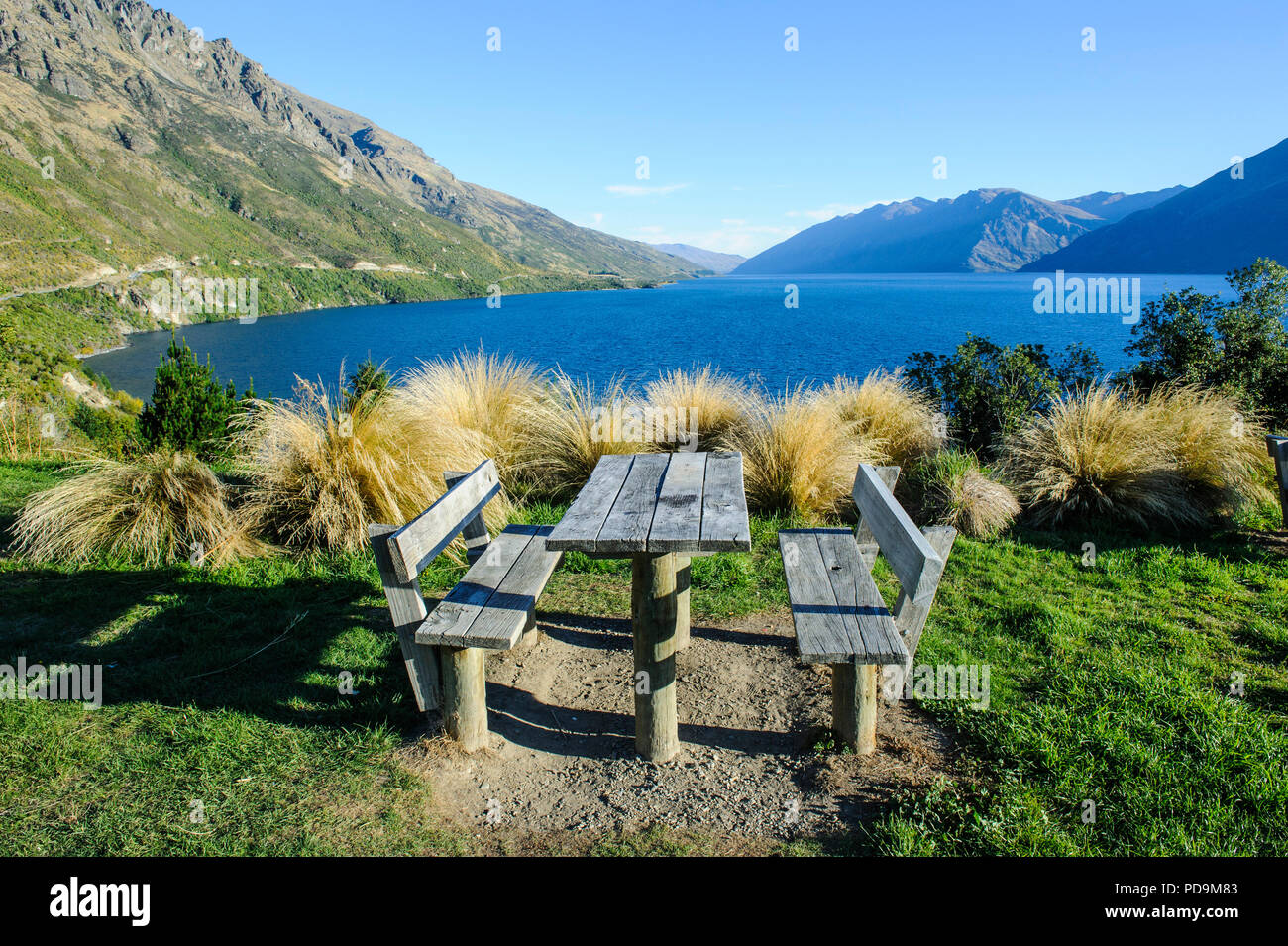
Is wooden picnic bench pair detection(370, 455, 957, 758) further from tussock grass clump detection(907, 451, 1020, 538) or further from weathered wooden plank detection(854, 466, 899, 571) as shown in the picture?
tussock grass clump detection(907, 451, 1020, 538)

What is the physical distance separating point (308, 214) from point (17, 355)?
411 feet

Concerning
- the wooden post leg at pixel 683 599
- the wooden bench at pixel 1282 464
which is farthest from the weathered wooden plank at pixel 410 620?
the wooden bench at pixel 1282 464

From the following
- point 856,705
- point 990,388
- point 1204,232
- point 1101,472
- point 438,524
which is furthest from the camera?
point 1204,232

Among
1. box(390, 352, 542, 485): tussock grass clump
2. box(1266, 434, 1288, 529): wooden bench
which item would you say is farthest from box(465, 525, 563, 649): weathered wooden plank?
box(1266, 434, 1288, 529): wooden bench

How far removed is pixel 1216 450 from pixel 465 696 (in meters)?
6.14

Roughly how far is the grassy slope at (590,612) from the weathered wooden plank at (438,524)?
759 mm

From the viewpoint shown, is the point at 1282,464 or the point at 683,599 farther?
the point at 1282,464

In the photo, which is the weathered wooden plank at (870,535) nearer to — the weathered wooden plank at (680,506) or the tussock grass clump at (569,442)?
the weathered wooden plank at (680,506)

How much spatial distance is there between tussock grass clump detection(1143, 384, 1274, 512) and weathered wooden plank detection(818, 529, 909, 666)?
3893 mm

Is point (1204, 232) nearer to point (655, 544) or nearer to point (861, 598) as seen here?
point (861, 598)

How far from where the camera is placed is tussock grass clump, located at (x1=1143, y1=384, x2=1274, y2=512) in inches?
211

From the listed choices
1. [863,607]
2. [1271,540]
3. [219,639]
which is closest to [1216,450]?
[1271,540]

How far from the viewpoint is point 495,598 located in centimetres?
292
